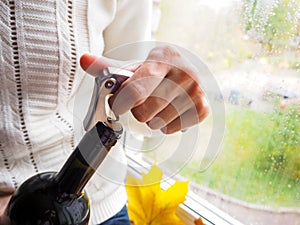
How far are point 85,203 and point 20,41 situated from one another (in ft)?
0.82

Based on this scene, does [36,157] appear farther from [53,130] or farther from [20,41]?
[20,41]

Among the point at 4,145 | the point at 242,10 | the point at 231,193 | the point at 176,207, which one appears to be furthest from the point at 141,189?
the point at 242,10

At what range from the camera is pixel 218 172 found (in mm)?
764

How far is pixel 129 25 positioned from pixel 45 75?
0.20 meters

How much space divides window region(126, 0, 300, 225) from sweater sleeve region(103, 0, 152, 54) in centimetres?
17

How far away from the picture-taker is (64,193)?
1.48 feet

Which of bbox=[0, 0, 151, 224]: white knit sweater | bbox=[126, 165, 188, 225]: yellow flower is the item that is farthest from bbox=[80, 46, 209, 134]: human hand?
bbox=[126, 165, 188, 225]: yellow flower

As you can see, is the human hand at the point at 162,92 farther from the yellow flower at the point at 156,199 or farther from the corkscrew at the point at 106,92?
the yellow flower at the point at 156,199

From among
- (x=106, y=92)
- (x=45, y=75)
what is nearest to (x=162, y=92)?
(x=106, y=92)

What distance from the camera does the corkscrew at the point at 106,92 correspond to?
0.41 meters

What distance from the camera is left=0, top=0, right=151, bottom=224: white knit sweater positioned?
0.54 meters

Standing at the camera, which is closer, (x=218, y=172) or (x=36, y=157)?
(x=36, y=157)

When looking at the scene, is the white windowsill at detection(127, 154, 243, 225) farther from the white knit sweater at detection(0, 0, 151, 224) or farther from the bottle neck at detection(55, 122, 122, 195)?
the bottle neck at detection(55, 122, 122, 195)

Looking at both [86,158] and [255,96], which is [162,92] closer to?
[86,158]
